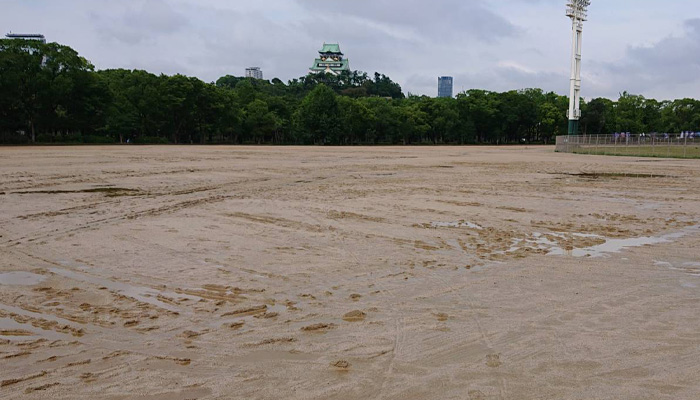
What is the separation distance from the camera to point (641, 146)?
49.0m

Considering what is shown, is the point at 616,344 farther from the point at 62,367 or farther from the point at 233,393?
the point at 62,367

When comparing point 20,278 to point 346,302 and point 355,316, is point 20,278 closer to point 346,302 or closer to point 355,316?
point 346,302

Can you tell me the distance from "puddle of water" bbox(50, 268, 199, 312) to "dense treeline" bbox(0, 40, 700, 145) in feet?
202

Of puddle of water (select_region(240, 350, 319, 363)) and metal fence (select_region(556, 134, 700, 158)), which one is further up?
metal fence (select_region(556, 134, 700, 158))

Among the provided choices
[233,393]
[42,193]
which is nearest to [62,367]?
[233,393]

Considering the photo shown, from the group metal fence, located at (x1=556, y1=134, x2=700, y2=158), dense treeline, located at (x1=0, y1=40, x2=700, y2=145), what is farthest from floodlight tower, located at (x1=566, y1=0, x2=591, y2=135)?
dense treeline, located at (x1=0, y1=40, x2=700, y2=145)

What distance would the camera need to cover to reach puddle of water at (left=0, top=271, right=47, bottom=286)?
6.77 metres

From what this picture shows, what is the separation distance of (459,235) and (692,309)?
4777 mm

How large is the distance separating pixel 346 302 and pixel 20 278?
411 cm

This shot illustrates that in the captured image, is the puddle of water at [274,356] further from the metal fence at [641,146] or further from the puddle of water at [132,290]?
the metal fence at [641,146]

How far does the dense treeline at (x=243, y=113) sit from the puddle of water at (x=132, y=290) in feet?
202

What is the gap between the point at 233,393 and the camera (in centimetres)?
404

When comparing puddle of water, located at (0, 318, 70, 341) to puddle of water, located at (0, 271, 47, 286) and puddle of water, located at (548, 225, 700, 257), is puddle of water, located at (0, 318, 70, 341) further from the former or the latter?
puddle of water, located at (548, 225, 700, 257)

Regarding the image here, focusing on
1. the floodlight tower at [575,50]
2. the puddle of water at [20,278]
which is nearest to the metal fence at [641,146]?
the floodlight tower at [575,50]
